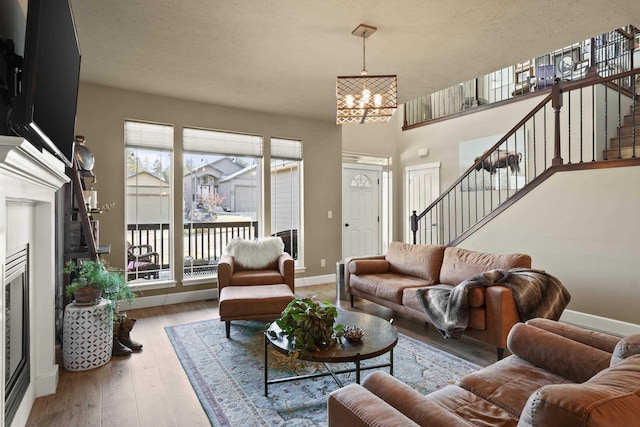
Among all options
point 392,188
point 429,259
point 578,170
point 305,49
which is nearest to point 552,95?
point 578,170

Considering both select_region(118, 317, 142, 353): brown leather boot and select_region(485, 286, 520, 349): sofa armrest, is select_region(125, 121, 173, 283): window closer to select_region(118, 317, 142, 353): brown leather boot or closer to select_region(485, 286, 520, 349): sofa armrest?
select_region(118, 317, 142, 353): brown leather boot

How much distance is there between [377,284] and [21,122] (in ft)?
10.8

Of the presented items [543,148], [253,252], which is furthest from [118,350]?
[543,148]

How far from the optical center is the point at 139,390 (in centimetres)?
245

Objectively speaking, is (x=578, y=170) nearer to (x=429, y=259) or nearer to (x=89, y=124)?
(x=429, y=259)

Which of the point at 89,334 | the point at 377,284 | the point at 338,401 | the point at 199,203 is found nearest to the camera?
the point at 338,401

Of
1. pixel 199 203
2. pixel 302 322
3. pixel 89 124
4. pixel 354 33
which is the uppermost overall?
pixel 354 33

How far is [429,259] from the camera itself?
3988 mm

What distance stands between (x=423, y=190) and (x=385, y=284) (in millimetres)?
3788

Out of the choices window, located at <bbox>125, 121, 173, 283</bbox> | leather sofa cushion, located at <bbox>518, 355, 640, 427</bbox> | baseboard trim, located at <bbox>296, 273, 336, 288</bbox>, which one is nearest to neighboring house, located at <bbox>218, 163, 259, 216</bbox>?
window, located at <bbox>125, 121, 173, 283</bbox>

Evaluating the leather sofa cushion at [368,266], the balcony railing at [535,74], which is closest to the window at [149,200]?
the leather sofa cushion at [368,266]

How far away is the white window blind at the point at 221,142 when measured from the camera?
479 centimetres

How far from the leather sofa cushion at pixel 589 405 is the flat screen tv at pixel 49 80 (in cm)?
198

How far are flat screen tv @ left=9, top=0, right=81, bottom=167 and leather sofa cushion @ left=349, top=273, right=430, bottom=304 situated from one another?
2.99 m
